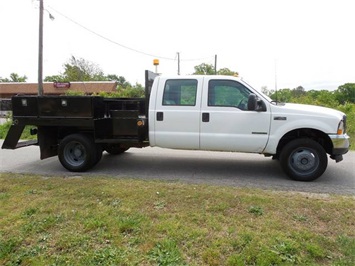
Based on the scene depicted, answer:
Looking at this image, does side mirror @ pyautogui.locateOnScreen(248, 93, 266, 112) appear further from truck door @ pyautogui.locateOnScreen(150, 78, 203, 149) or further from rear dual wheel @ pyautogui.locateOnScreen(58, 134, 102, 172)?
rear dual wheel @ pyautogui.locateOnScreen(58, 134, 102, 172)

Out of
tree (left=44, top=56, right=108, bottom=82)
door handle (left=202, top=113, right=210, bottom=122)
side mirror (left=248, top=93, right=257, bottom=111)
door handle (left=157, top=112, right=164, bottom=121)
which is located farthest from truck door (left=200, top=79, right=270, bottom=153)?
tree (left=44, top=56, right=108, bottom=82)

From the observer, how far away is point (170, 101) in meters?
5.58

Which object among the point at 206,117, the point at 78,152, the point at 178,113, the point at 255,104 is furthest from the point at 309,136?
the point at 78,152

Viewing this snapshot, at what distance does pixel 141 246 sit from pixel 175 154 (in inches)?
189

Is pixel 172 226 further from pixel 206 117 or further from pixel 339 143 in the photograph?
pixel 339 143

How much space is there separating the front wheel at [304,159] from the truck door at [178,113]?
5.72ft

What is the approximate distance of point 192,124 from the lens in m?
5.46

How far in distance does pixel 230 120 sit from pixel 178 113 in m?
1.03

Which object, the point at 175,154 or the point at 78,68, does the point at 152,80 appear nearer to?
the point at 175,154

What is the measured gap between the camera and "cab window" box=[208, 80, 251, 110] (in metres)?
5.28

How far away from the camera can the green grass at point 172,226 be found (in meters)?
2.69

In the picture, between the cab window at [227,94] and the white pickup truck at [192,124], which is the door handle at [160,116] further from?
the cab window at [227,94]

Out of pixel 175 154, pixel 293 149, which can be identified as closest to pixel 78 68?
pixel 175 154

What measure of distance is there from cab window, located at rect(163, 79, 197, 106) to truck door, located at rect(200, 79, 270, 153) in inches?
9.7
